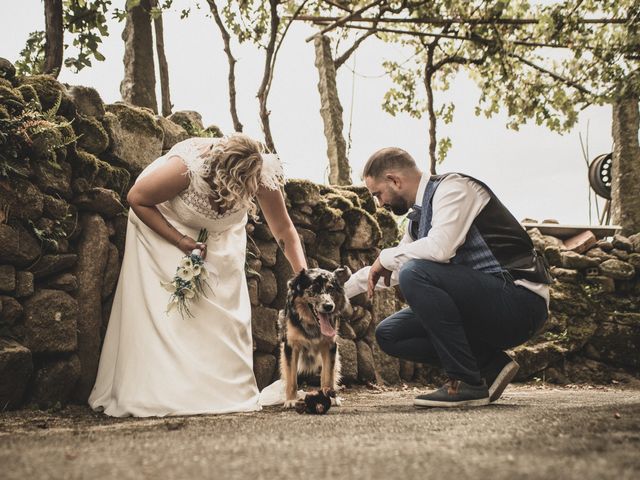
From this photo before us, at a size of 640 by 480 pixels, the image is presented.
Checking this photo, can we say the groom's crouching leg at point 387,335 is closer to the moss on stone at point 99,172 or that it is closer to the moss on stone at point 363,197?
the moss on stone at point 99,172

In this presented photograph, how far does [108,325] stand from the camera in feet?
12.1

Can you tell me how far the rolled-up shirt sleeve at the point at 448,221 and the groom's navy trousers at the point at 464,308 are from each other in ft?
0.24

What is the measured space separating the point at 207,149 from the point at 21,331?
1550 millimetres

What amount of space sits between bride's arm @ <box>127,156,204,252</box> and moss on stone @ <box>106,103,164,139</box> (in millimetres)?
948

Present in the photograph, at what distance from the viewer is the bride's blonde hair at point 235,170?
353 centimetres

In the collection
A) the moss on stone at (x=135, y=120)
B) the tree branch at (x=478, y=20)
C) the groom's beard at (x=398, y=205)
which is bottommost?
the groom's beard at (x=398, y=205)

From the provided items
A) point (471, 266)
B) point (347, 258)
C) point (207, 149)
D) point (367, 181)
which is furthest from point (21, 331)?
point (347, 258)

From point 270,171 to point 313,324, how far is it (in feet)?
3.78

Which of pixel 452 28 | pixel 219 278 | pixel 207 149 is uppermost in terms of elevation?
pixel 452 28

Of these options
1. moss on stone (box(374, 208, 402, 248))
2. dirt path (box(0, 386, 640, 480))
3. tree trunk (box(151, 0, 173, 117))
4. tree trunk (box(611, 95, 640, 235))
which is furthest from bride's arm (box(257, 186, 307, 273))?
tree trunk (box(611, 95, 640, 235))

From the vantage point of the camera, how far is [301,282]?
13.3ft

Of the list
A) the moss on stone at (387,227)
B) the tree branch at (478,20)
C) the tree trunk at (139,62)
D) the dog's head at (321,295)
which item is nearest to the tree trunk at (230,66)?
the tree trunk at (139,62)

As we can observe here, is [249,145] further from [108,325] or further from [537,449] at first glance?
[537,449]

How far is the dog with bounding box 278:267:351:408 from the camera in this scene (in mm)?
3992
